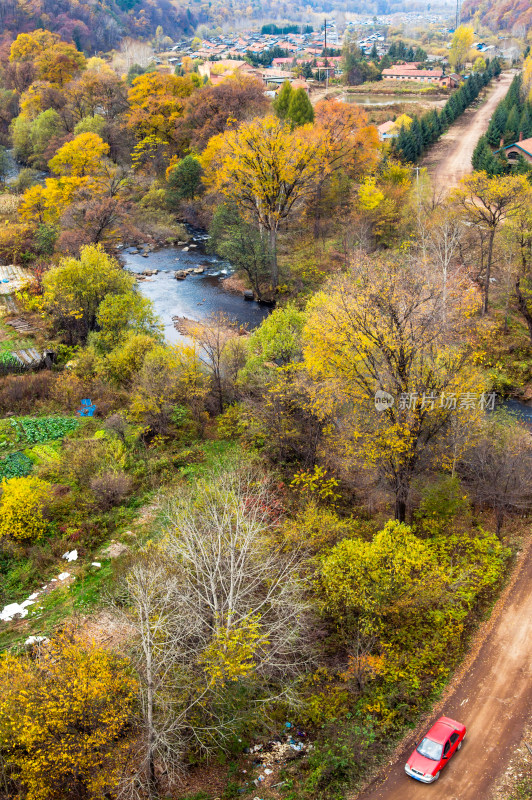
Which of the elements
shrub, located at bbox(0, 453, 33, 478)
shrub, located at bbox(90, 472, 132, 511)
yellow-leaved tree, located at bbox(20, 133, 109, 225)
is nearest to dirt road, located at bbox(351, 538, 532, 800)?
shrub, located at bbox(90, 472, 132, 511)

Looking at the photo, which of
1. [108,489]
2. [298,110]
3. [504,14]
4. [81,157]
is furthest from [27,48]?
[504,14]

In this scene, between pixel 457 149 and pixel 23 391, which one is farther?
pixel 457 149

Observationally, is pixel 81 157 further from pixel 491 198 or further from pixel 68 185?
pixel 491 198

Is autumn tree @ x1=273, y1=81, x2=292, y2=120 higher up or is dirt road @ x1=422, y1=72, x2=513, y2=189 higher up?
autumn tree @ x1=273, y1=81, x2=292, y2=120

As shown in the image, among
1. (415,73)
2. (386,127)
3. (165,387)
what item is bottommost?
(165,387)

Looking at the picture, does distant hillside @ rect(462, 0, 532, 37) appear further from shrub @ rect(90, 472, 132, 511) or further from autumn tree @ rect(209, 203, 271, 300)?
shrub @ rect(90, 472, 132, 511)

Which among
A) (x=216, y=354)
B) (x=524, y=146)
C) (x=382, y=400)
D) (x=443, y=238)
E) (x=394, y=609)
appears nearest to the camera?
(x=394, y=609)
